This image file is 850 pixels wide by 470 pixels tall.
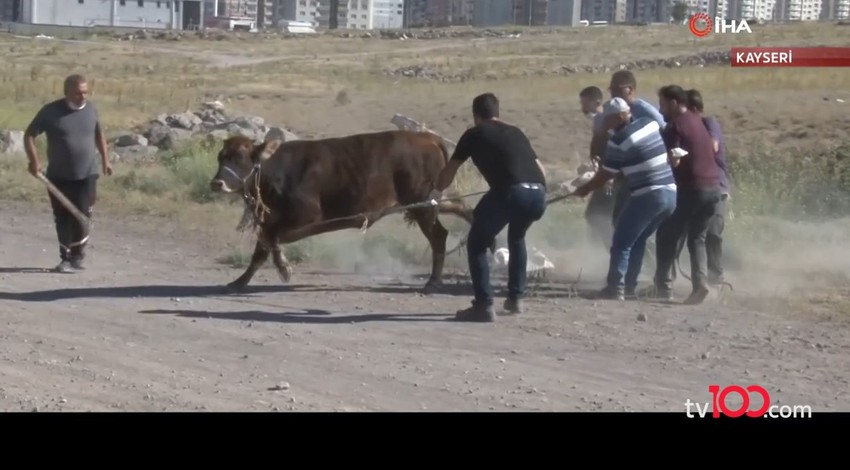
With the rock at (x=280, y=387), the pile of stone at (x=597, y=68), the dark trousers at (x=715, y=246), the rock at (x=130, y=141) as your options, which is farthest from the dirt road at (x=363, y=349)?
the pile of stone at (x=597, y=68)

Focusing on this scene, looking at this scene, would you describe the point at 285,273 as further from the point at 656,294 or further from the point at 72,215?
the point at 656,294

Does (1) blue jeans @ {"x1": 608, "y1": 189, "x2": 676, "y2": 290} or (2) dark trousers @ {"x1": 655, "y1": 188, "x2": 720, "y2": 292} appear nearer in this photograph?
(1) blue jeans @ {"x1": 608, "y1": 189, "x2": 676, "y2": 290}

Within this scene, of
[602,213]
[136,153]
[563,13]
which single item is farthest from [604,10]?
[602,213]

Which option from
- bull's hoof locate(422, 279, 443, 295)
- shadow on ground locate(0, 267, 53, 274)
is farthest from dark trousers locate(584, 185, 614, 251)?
shadow on ground locate(0, 267, 53, 274)

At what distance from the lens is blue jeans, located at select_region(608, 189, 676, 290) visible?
38.0 ft

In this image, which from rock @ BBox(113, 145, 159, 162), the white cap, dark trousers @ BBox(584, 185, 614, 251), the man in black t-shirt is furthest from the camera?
rock @ BBox(113, 145, 159, 162)

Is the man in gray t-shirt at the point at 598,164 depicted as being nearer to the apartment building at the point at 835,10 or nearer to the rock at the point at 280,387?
the rock at the point at 280,387

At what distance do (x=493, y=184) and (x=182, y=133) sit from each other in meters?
17.8

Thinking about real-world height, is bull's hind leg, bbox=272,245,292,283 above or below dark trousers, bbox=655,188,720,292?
below

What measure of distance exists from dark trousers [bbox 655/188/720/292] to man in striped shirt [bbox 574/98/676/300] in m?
0.22

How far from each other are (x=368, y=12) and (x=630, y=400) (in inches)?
6028

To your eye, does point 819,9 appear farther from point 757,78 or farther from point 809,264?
point 809,264

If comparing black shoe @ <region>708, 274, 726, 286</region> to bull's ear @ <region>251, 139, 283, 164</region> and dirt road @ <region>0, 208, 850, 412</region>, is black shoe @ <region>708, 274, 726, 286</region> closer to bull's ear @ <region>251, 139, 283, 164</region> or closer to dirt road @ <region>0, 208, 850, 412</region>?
dirt road @ <region>0, 208, 850, 412</region>

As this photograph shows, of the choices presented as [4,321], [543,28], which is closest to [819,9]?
[543,28]
